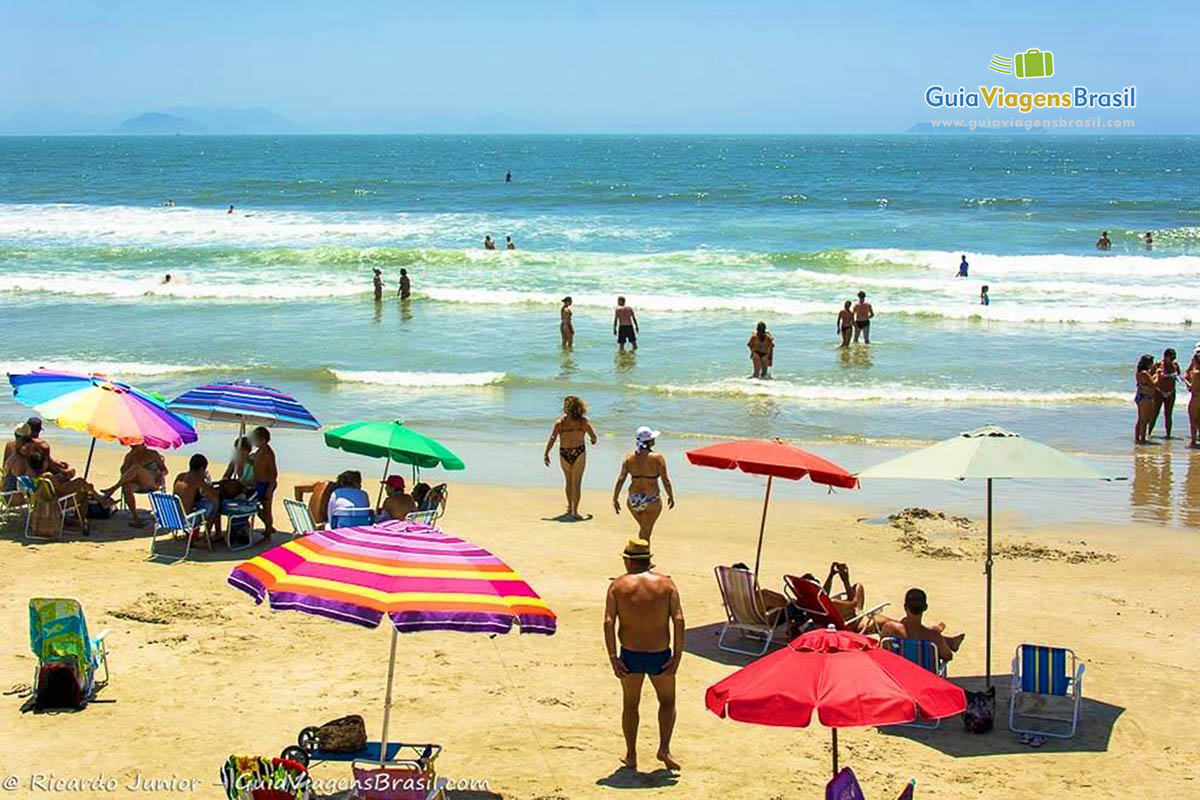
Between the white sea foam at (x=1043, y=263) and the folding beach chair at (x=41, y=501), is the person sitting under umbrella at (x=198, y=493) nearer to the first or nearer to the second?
the folding beach chair at (x=41, y=501)

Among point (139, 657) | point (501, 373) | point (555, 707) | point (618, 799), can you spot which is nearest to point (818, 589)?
point (555, 707)

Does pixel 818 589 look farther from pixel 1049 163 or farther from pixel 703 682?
pixel 1049 163

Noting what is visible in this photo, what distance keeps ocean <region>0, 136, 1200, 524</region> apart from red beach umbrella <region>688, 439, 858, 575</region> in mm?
5868

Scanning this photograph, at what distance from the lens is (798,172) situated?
317 feet

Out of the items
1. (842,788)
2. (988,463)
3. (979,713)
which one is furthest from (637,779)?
(988,463)

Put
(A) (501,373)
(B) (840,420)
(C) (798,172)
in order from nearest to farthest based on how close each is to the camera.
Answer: (B) (840,420)
(A) (501,373)
(C) (798,172)

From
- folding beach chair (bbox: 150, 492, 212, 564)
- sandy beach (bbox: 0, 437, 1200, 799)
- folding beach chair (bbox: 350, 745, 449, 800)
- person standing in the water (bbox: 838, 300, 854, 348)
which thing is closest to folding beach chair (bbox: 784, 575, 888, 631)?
sandy beach (bbox: 0, 437, 1200, 799)

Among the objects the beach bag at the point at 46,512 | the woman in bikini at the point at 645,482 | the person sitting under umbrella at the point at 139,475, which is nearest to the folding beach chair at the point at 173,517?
the beach bag at the point at 46,512

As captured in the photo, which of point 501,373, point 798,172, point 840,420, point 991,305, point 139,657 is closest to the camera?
point 139,657

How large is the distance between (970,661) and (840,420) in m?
9.80

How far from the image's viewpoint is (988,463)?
8.05 meters

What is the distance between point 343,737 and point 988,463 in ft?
13.8

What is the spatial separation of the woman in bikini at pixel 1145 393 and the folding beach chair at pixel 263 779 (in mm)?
14030

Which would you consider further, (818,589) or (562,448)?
(562,448)
